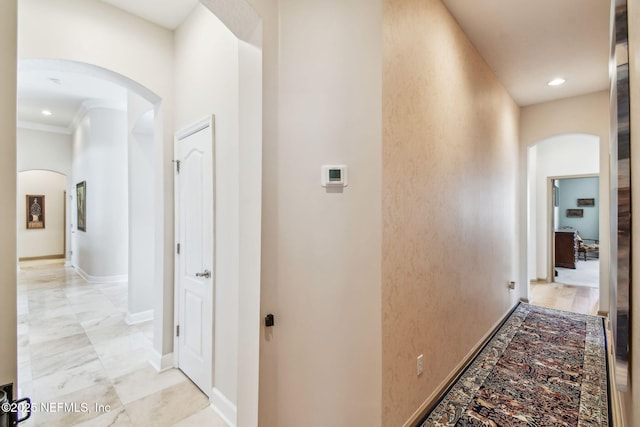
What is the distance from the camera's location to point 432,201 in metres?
2.04

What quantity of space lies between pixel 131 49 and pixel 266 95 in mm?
2029

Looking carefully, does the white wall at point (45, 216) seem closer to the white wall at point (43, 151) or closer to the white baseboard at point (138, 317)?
the white wall at point (43, 151)

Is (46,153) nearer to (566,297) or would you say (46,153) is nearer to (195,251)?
(195,251)

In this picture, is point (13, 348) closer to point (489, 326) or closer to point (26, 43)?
point (26, 43)

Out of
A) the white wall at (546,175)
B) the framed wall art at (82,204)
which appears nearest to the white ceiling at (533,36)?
the white wall at (546,175)

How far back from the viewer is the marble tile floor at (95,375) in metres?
2.08

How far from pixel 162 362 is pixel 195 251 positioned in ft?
3.84

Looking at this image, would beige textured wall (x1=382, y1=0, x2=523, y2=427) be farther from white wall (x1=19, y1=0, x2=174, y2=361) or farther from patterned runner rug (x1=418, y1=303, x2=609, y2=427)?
white wall (x1=19, y1=0, x2=174, y2=361)

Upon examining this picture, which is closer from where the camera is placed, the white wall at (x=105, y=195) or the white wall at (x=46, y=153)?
the white wall at (x=105, y=195)

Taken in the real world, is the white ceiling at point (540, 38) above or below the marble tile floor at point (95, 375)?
above

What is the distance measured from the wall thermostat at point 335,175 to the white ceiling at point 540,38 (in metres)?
1.80

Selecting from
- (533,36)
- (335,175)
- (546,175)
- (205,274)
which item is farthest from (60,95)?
(546,175)

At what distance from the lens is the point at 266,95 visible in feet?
4.84

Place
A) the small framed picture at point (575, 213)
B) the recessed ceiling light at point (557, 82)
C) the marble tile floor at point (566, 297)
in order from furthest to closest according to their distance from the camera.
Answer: the small framed picture at point (575, 213)
the marble tile floor at point (566, 297)
the recessed ceiling light at point (557, 82)
